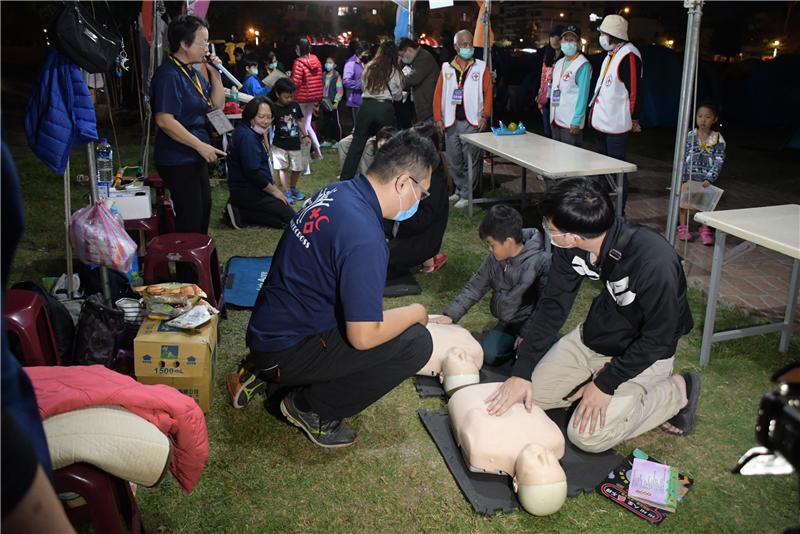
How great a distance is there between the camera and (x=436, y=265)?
4949 mm

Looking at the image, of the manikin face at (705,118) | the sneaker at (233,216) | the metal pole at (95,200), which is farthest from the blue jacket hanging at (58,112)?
the manikin face at (705,118)

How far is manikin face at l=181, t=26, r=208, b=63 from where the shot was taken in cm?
397

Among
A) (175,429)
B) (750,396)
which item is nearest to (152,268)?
(175,429)

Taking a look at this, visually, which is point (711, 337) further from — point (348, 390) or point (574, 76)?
point (574, 76)

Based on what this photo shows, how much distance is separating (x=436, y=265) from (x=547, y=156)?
1314 mm

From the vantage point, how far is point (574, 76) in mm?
6344

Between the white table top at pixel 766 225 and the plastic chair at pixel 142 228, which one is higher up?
the white table top at pixel 766 225

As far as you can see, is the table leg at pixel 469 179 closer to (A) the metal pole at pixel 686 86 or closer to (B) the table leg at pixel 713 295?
(A) the metal pole at pixel 686 86

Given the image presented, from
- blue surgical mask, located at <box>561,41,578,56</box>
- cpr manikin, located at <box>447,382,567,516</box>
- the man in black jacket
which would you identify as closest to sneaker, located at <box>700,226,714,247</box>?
blue surgical mask, located at <box>561,41,578,56</box>

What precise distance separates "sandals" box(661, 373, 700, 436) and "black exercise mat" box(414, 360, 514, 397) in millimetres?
818

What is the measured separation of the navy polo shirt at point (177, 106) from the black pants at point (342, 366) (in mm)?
1832

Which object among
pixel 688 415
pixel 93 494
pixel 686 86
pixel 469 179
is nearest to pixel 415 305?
pixel 688 415

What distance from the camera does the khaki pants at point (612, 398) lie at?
109 inches

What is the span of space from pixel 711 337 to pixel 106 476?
9.81 ft
